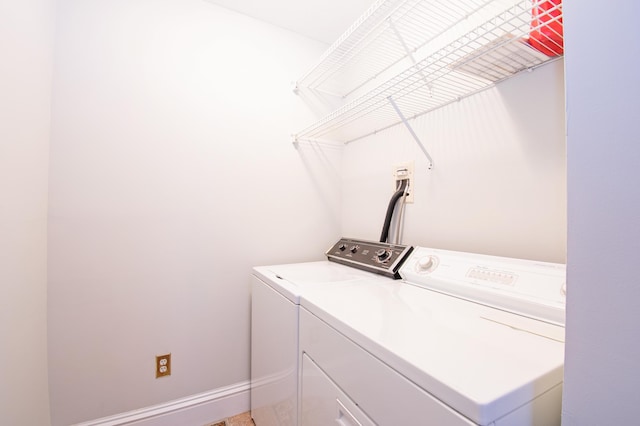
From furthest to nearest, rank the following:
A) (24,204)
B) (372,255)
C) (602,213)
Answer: (372,255) → (24,204) → (602,213)

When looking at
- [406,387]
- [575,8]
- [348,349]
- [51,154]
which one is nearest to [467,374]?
[406,387]

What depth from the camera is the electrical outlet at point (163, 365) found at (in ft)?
4.55

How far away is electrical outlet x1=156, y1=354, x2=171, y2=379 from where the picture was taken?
4.55 feet

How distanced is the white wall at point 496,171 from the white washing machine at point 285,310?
0.29m

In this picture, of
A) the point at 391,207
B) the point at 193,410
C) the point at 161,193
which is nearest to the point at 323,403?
the point at 391,207

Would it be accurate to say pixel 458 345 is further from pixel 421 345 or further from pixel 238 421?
pixel 238 421

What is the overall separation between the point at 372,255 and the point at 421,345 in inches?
32.9

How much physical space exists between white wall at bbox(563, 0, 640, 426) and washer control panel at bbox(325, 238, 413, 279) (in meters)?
0.82

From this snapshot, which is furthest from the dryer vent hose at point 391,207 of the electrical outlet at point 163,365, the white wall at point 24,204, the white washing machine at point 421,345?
the white wall at point 24,204

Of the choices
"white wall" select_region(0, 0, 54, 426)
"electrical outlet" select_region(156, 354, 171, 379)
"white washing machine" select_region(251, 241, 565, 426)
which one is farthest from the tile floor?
"white wall" select_region(0, 0, 54, 426)

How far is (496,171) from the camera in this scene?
1.07m

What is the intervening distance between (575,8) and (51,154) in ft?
5.97

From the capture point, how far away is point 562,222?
34.7 inches

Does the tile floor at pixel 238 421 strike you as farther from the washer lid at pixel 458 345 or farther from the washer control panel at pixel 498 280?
the washer control panel at pixel 498 280
